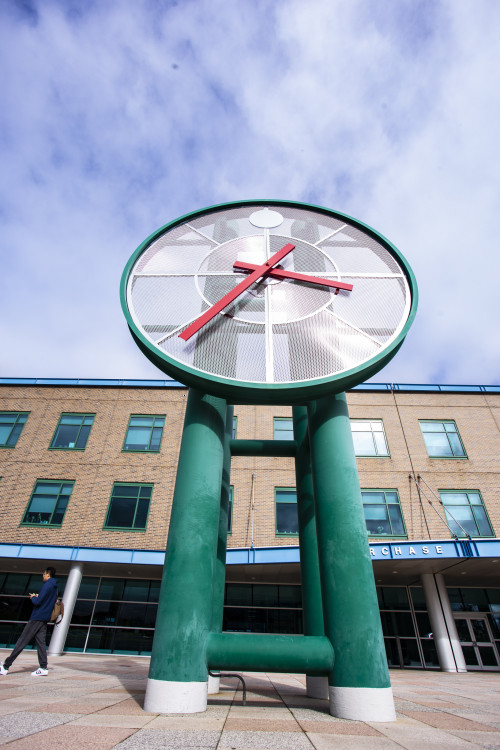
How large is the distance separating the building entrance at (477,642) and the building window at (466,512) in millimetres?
3478

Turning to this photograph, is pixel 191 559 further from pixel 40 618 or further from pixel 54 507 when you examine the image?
pixel 54 507

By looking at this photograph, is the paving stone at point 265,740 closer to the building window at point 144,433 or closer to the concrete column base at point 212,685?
the concrete column base at point 212,685

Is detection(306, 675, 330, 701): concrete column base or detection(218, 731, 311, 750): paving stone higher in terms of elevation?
detection(306, 675, 330, 701): concrete column base

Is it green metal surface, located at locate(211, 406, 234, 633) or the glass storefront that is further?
the glass storefront

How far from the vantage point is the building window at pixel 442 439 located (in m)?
20.0

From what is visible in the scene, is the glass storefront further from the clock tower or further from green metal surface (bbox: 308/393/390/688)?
green metal surface (bbox: 308/393/390/688)

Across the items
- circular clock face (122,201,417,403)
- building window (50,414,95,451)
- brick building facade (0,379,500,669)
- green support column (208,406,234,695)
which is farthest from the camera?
building window (50,414,95,451)

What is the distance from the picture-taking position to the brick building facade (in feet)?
53.3

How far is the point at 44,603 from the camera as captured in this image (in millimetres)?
7051

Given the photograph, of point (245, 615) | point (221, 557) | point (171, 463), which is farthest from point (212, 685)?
point (171, 463)

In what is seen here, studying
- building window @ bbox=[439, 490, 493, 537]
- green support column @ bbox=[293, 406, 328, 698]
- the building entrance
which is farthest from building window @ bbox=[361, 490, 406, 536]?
green support column @ bbox=[293, 406, 328, 698]

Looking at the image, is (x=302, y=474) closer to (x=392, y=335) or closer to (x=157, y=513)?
(x=392, y=335)

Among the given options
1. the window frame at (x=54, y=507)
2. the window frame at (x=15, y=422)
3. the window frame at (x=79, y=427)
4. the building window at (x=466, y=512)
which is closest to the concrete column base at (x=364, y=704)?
the building window at (x=466, y=512)

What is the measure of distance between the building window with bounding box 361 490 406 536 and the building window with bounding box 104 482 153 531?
983cm
